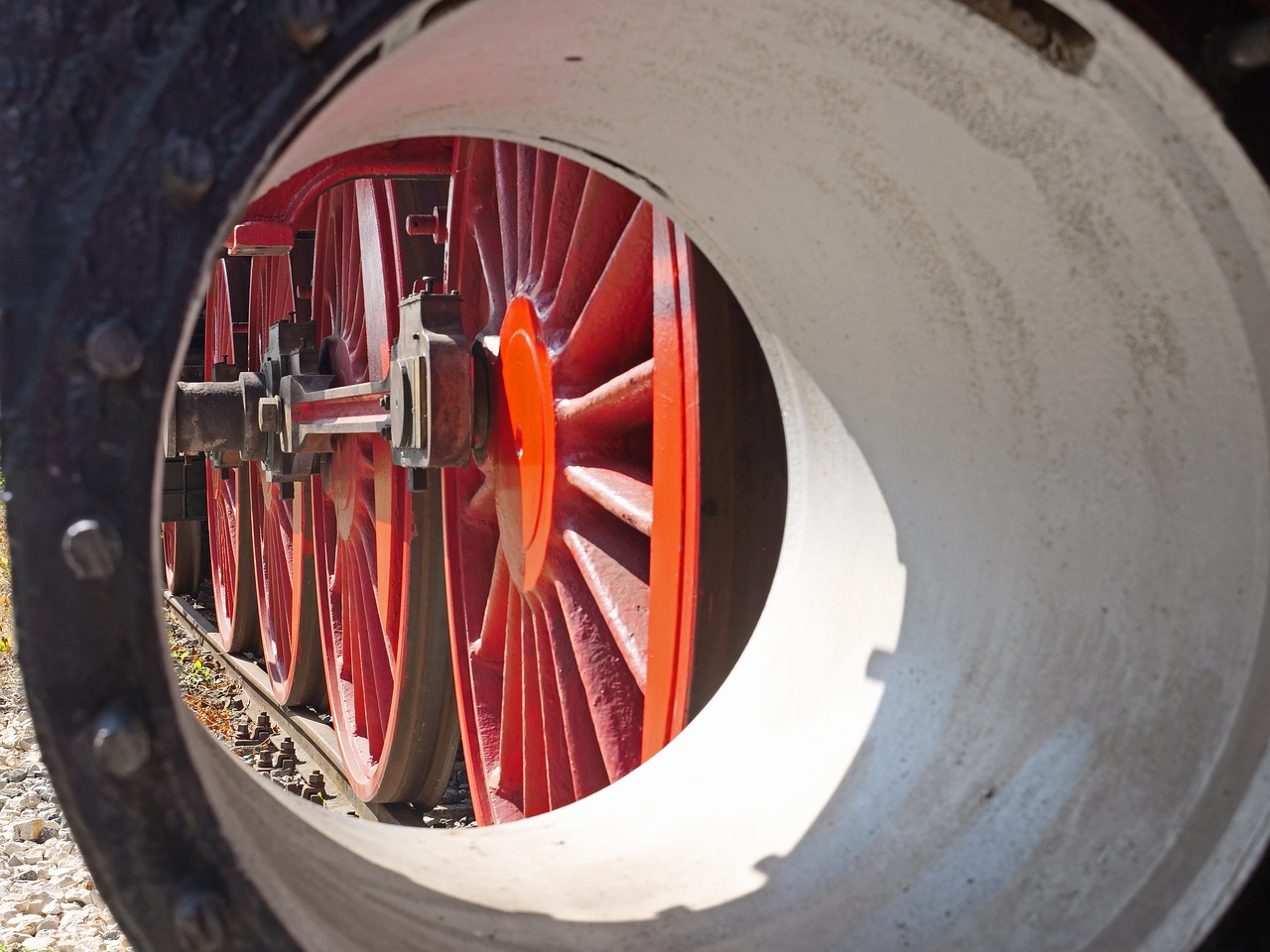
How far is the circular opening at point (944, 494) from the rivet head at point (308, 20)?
8 centimetres

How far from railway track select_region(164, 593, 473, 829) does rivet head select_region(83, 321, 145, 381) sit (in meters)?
2.42

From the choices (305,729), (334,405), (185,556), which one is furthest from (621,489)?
(185,556)

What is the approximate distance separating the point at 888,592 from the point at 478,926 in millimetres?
579

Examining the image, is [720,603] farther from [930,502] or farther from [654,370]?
[930,502]

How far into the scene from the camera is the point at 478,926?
106cm

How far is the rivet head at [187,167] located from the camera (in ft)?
2.16

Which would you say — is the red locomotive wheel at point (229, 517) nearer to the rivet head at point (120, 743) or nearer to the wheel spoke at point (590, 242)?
the wheel spoke at point (590, 242)

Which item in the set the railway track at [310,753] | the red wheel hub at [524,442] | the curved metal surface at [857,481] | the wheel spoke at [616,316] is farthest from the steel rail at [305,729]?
the curved metal surface at [857,481]

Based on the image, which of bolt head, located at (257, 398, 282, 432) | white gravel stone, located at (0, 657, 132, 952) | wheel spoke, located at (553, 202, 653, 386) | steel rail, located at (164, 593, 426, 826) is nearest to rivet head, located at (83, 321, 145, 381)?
wheel spoke, located at (553, 202, 653, 386)

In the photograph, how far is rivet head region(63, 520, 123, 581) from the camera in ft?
2.12

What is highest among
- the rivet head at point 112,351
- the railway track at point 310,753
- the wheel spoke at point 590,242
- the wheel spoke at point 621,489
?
the wheel spoke at point 590,242

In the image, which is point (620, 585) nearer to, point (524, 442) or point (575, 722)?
point (575, 722)

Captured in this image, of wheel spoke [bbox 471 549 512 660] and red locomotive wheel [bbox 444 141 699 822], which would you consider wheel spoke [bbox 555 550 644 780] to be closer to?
red locomotive wheel [bbox 444 141 699 822]

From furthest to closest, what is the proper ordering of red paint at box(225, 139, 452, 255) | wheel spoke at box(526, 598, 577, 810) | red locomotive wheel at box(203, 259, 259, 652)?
red locomotive wheel at box(203, 259, 259, 652)
red paint at box(225, 139, 452, 255)
wheel spoke at box(526, 598, 577, 810)
